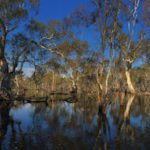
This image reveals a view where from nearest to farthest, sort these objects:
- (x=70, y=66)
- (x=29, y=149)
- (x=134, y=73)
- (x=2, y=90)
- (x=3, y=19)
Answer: (x=29, y=149)
(x=2, y=90)
(x=3, y=19)
(x=70, y=66)
(x=134, y=73)

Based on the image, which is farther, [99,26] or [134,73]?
[134,73]

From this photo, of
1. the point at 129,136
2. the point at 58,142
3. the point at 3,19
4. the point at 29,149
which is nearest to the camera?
the point at 29,149

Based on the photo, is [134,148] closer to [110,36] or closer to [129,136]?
[129,136]

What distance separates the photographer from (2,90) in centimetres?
2484

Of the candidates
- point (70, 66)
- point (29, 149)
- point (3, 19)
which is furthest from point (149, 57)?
point (29, 149)

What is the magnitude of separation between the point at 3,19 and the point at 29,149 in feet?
69.5

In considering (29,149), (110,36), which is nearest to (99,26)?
(110,36)

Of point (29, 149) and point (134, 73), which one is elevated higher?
point (134, 73)

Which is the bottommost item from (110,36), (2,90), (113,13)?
(2,90)

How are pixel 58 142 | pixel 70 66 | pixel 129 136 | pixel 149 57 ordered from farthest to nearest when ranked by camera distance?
pixel 149 57 → pixel 70 66 → pixel 129 136 → pixel 58 142

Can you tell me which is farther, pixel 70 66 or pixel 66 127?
pixel 70 66

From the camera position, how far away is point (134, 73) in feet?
249

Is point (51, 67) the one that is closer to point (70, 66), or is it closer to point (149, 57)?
point (70, 66)

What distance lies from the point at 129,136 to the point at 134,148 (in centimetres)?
208
